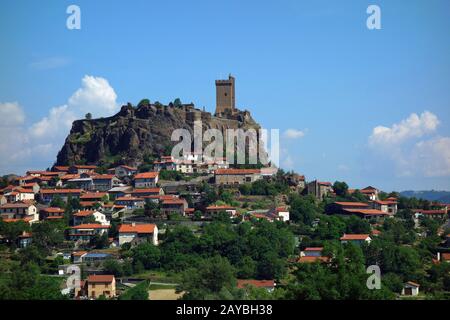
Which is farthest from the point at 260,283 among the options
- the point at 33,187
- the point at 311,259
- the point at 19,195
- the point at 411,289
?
the point at 33,187

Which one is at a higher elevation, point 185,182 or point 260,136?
point 260,136

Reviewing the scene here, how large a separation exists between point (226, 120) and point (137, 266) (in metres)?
38.3

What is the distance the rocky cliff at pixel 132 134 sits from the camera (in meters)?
79.3

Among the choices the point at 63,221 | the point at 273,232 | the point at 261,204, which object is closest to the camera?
the point at 273,232

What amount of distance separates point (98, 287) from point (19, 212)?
20606 millimetres

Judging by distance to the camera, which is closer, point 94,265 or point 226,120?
point 94,265

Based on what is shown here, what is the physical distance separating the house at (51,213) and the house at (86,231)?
4885 mm

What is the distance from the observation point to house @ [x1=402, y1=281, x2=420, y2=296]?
153ft

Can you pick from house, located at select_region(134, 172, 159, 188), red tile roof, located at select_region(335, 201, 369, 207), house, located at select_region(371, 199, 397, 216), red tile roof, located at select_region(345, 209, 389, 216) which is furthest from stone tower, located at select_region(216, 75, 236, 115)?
red tile roof, located at select_region(345, 209, 389, 216)

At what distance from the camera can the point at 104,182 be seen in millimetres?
71062

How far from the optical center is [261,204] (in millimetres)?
64750

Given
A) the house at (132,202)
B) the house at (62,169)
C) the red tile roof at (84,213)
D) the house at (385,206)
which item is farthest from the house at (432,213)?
the house at (62,169)
